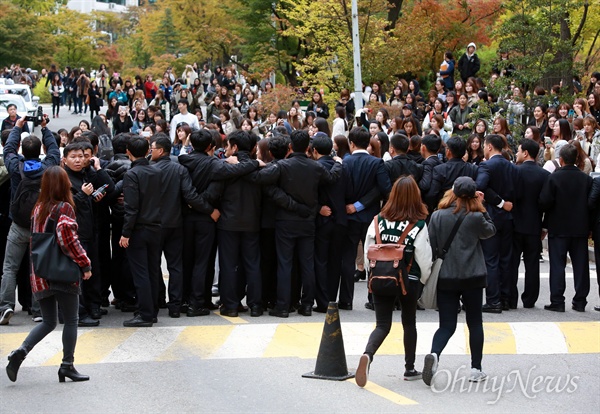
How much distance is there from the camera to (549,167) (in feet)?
46.1

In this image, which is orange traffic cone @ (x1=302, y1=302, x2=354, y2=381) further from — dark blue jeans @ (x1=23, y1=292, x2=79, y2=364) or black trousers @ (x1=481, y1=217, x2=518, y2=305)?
black trousers @ (x1=481, y1=217, x2=518, y2=305)

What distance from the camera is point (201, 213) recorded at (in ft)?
37.9

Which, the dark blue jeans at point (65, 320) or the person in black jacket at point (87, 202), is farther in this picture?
the person in black jacket at point (87, 202)

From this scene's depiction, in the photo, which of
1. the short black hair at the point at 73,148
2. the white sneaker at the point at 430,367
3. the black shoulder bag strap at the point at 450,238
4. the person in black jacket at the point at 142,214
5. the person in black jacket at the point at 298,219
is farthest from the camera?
the person in black jacket at the point at 298,219

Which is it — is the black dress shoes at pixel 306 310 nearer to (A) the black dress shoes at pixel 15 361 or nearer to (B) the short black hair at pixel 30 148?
(B) the short black hair at pixel 30 148

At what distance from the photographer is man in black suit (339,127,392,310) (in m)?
11.9

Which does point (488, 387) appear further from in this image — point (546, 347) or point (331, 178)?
point (331, 178)

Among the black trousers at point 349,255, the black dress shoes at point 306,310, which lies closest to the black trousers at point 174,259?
the black dress shoes at point 306,310

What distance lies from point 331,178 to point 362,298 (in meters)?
2.16

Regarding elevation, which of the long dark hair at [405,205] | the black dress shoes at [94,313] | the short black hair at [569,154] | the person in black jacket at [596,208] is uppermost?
the short black hair at [569,154]

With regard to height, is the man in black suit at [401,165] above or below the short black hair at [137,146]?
below

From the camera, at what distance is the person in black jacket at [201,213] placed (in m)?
11.4

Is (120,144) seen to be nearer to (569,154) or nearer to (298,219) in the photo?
(298,219)

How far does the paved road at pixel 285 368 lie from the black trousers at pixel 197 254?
1.06ft
